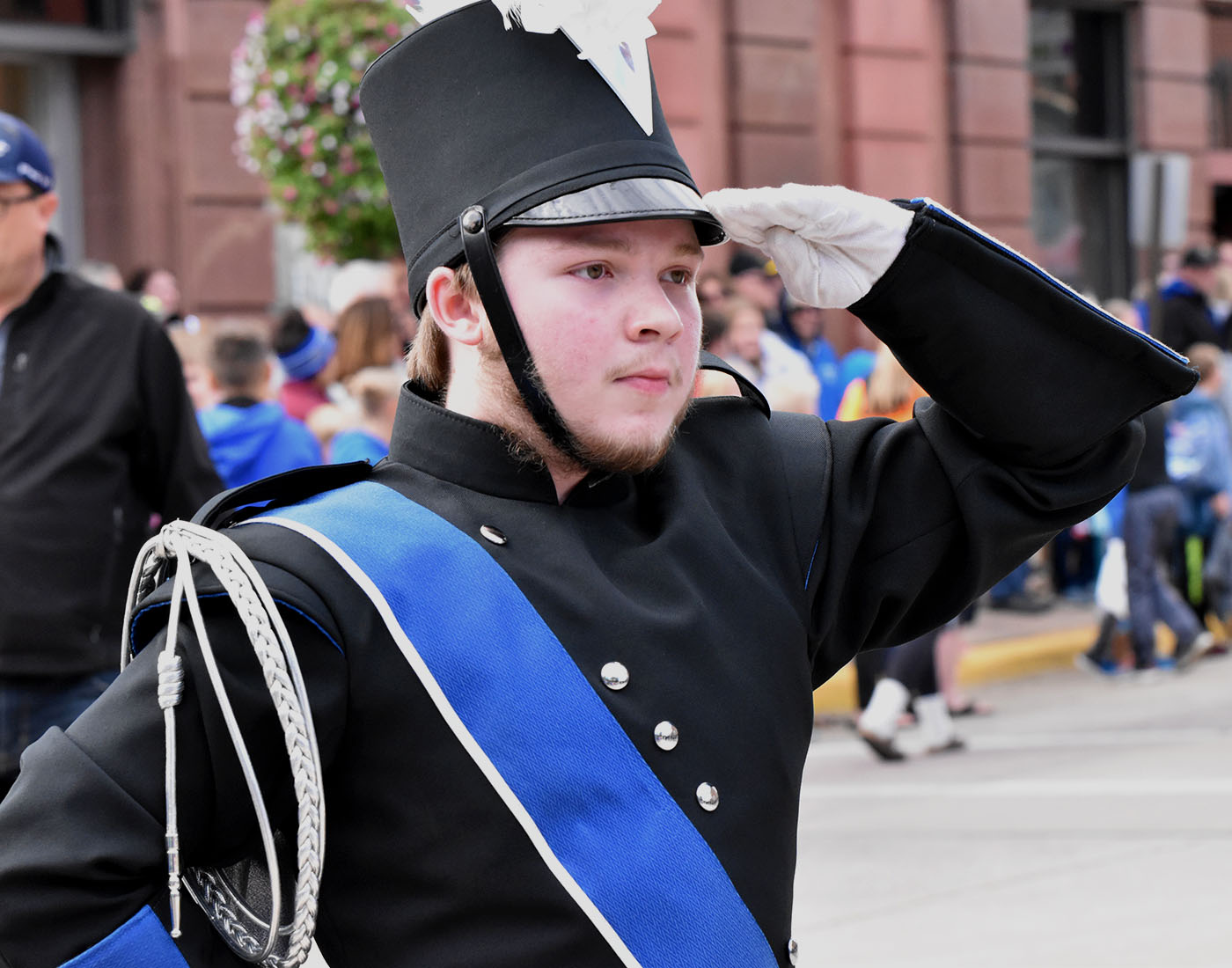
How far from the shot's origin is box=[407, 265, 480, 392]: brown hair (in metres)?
2.27

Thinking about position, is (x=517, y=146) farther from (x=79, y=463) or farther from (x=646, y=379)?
(x=79, y=463)

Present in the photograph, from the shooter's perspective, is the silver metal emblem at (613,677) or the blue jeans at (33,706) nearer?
the silver metal emblem at (613,677)

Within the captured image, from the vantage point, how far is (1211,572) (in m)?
11.3

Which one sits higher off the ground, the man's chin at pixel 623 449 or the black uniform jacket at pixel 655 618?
the man's chin at pixel 623 449

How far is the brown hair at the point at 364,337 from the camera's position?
7.04m

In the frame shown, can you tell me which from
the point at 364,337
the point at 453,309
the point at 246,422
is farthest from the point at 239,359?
the point at 453,309

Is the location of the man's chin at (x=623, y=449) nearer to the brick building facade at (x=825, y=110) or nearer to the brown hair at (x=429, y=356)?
the brown hair at (x=429, y=356)

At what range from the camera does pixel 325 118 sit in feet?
28.3

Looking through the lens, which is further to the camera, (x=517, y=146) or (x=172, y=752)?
(x=517, y=146)

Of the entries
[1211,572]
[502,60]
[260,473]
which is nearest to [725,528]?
[502,60]

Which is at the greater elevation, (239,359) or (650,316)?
(650,316)

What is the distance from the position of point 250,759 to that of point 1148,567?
9.05m

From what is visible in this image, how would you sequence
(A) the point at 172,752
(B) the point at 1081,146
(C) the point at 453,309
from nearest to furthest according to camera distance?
1. (A) the point at 172,752
2. (C) the point at 453,309
3. (B) the point at 1081,146

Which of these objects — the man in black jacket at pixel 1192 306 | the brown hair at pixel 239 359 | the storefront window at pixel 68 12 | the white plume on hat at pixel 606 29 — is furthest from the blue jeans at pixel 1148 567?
the white plume on hat at pixel 606 29
